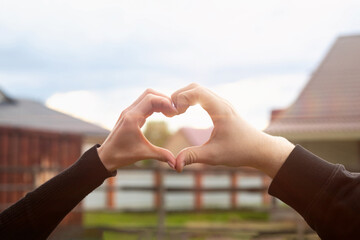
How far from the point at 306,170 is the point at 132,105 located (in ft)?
1.07

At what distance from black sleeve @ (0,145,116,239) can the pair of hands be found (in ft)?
0.19

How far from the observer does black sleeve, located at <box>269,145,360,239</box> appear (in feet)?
2.97

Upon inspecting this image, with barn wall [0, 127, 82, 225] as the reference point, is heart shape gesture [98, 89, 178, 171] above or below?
below

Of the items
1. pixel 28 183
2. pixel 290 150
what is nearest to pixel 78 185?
pixel 290 150

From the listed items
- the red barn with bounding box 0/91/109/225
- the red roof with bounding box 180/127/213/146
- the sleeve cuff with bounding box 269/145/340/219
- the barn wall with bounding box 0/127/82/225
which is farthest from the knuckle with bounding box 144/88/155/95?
the red roof with bounding box 180/127/213/146

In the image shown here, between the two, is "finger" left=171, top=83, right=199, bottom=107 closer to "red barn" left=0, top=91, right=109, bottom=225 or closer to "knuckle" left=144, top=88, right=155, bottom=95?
"knuckle" left=144, top=88, right=155, bottom=95

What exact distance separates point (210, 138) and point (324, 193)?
21 cm

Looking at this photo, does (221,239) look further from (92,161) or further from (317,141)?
(92,161)

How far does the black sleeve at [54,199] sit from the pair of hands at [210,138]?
57 millimetres

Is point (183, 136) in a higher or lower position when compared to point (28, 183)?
higher

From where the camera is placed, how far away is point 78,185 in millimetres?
Result: 980

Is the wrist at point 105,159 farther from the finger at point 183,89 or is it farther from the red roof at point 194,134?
the red roof at point 194,134

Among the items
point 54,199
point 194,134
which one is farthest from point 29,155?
point 194,134

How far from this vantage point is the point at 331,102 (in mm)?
11875
